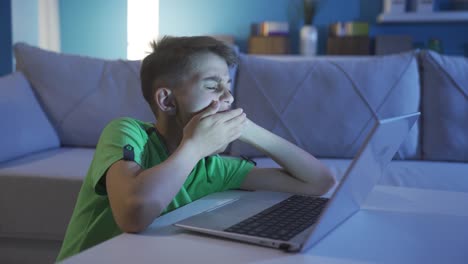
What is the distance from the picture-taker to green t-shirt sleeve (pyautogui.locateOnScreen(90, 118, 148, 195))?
93 cm

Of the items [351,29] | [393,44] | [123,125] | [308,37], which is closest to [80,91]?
[123,125]

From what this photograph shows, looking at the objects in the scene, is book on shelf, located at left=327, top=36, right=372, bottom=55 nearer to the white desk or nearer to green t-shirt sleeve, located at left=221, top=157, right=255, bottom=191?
green t-shirt sleeve, located at left=221, top=157, right=255, bottom=191

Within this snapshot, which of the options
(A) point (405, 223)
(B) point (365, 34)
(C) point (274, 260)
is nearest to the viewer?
(C) point (274, 260)

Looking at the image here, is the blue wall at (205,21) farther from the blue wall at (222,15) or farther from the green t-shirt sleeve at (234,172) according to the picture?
the green t-shirt sleeve at (234,172)

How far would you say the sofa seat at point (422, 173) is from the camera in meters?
1.93

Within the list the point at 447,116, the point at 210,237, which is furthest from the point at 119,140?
the point at 447,116

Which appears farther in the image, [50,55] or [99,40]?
[99,40]

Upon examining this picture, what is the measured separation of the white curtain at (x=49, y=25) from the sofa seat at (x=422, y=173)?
2768 millimetres

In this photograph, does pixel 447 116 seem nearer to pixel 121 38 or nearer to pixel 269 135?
pixel 269 135

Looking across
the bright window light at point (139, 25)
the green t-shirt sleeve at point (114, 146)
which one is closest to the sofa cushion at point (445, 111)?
the green t-shirt sleeve at point (114, 146)

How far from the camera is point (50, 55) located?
2582mm

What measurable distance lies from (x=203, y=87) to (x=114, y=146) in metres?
0.22

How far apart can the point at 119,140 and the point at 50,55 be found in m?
1.78

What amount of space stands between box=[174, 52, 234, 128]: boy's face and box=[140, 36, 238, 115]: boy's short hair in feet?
0.07
